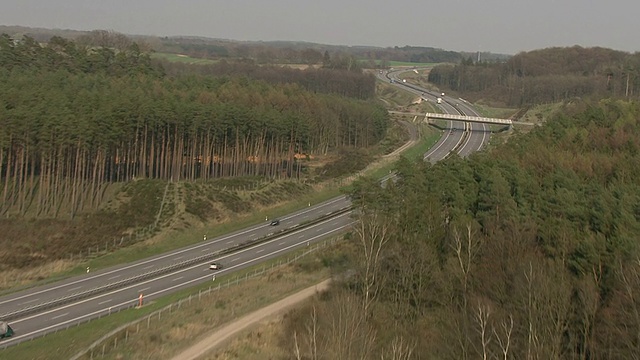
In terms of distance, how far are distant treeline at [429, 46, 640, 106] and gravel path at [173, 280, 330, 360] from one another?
99659mm

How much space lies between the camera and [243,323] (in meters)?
30.8

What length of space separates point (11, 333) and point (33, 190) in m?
26.1

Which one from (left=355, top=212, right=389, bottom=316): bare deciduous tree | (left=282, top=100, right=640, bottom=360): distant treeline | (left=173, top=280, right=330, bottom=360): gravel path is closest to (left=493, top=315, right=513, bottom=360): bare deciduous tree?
(left=282, top=100, right=640, bottom=360): distant treeline

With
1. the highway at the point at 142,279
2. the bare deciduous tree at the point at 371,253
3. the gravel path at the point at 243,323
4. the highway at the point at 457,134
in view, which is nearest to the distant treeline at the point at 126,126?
the highway at the point at 142,279

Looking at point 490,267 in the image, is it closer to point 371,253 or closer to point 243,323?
point 371,253

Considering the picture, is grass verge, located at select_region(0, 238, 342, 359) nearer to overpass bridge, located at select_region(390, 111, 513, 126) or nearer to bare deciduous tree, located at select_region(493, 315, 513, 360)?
bare deciduous tree, located at select_region(493, 315, 513, 360)

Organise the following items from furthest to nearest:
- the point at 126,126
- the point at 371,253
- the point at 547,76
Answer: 1. the point at 547,76
2. the point at 126,126
3. the point at 371,253

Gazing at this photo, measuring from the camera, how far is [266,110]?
73.9 meters

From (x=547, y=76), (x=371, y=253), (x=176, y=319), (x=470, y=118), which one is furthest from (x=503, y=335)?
(x=547, y=76)

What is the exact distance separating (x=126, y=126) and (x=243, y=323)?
31.5 m

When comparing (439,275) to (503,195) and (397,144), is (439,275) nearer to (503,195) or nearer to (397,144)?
(503,195)

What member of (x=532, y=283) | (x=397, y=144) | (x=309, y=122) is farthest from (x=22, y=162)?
(x=397, y=144)

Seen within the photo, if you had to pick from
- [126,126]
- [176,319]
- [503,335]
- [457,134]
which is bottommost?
[457,134]

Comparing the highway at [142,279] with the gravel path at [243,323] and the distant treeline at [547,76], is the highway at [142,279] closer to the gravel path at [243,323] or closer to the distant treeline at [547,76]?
the gravel path at [243,323]
